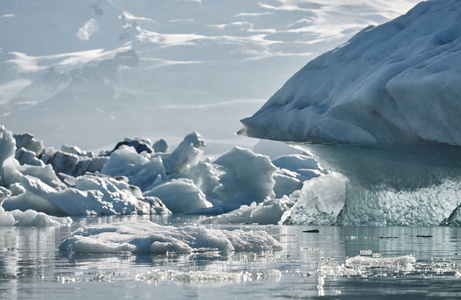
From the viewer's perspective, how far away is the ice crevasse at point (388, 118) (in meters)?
17.6

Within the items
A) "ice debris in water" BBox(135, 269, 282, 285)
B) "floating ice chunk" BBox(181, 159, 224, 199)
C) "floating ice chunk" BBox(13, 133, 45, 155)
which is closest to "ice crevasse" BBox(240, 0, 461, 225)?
"ice debris in water" BBox(135, 269, 282, 285)

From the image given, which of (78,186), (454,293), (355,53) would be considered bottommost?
(454,293)

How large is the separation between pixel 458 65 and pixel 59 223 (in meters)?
13.5

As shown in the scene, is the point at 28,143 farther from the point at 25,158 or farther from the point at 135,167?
the point at 135,167

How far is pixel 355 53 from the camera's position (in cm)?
2153

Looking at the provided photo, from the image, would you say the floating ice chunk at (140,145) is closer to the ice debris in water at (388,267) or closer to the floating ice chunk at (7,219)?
the floating ice chunk at (7,219)

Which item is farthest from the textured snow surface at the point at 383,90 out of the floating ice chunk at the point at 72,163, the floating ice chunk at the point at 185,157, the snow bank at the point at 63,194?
the floating ice chunk at the point at 72,163

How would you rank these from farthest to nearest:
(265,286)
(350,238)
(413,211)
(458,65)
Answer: (413,211), (458,65), (350,238), (265,286)

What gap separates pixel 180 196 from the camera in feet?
140

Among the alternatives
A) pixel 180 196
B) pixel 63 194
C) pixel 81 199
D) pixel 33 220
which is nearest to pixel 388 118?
pixel 33 220

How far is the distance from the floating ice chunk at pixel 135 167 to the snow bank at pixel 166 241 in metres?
36.6

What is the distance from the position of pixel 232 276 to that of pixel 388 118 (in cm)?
1135

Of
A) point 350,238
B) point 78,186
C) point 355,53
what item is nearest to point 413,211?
point 355,53

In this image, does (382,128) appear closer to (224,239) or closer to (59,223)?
(224,239)
